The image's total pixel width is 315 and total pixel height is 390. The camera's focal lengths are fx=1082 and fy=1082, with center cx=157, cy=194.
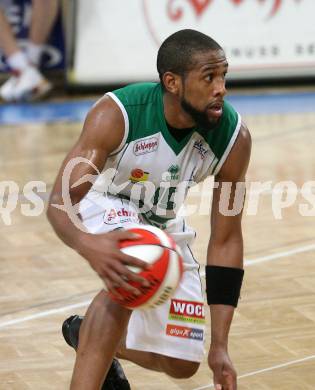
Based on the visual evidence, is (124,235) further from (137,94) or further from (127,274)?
(137,94)

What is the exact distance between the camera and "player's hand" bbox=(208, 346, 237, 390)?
420 cm

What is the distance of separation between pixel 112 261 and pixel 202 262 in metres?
3.04

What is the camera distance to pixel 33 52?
11539mm

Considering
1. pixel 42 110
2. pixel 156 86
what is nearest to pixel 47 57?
pixel 42 110

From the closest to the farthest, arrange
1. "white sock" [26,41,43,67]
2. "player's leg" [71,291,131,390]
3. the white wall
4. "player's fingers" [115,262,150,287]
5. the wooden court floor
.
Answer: "player's fingers" [115,262,150,287]
"player's leg" [71,291,131,390]
the wooden court floor
the white wall
"white sock" [26,41,43,67]

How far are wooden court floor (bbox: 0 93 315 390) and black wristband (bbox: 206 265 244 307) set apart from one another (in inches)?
25.2

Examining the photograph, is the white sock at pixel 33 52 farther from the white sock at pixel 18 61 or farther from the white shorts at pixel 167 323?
the white shorts at pixel 167 323

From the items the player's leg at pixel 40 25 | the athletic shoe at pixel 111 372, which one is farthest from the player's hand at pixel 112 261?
the player's leg at pixel 40 25

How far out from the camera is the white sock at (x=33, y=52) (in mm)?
11508

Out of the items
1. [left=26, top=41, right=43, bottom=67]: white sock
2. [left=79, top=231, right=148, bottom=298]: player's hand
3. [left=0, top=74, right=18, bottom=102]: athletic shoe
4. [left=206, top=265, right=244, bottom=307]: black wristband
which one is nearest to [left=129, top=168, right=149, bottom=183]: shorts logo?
[left=206, top=265, right=244, bottom=307]: black wristband

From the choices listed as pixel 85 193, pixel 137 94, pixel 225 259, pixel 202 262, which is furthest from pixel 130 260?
pixel 202 262

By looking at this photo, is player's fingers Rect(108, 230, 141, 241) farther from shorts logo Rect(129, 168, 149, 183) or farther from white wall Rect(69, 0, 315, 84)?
white wall Rect(69, 0, 315, 84)

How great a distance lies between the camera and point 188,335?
4531mm

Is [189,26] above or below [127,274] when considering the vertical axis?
below
